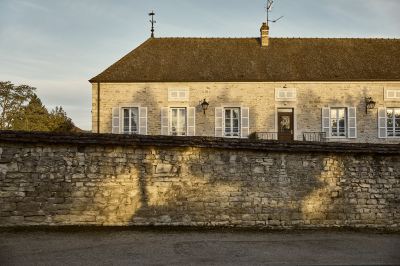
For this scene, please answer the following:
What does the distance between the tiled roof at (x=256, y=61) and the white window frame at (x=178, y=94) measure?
447mm

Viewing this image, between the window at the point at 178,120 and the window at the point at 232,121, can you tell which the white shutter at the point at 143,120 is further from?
the window at the point at 232,121

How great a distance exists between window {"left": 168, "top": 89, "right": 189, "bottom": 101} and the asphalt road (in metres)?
11.0

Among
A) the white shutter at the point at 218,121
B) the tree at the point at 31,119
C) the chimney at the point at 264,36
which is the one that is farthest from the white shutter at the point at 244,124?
the tree at the point at 31,119

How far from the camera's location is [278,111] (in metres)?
20.0

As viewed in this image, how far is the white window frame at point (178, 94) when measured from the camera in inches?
789

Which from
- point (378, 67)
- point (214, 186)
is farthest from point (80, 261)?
point (378, 67)

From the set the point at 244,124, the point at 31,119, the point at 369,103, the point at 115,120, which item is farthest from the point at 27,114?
the point at 369,103

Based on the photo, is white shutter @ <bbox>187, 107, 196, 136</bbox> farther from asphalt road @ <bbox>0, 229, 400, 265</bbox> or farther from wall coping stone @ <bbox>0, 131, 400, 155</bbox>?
asphalt road @ <bbox>0, 229, 400, 265</bbox>

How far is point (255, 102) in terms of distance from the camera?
2000 cm

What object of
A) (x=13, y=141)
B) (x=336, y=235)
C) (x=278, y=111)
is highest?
(x=278, y=111)

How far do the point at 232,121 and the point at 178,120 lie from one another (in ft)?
7.78

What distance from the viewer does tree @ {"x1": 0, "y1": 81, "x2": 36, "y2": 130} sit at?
29.1 m

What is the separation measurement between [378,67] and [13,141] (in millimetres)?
16394

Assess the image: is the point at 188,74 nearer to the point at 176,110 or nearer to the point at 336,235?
the point at 176,110
